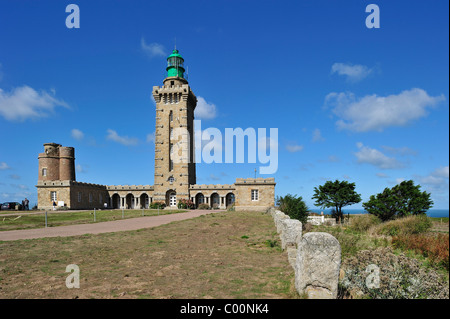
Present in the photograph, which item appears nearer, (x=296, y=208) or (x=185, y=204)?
(x=296, y=208)

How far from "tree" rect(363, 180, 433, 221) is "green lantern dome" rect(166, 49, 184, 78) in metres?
34.2

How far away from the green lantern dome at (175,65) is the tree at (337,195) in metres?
Answer: 28.7

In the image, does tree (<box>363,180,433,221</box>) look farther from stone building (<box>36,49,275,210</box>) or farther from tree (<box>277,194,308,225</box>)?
stone building (<box>36,49,275,210</box>)

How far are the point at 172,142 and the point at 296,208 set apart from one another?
28.5 meters

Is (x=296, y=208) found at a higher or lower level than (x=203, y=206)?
higher

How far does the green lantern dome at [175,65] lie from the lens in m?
45.6

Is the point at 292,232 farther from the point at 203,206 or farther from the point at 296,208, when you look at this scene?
the point at 203,206

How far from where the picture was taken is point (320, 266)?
17.0 feet

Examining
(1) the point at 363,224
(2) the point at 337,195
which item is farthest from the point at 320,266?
(2) the point at 337,195

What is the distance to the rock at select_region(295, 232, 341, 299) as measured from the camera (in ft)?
16.9

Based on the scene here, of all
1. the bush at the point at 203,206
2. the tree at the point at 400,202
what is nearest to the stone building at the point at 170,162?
the bush at the point at 203,206

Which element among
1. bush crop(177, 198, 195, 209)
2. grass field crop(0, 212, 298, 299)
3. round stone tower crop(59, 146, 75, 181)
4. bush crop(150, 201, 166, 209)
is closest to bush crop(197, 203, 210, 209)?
bush crop(177, 198, 195, 209)
